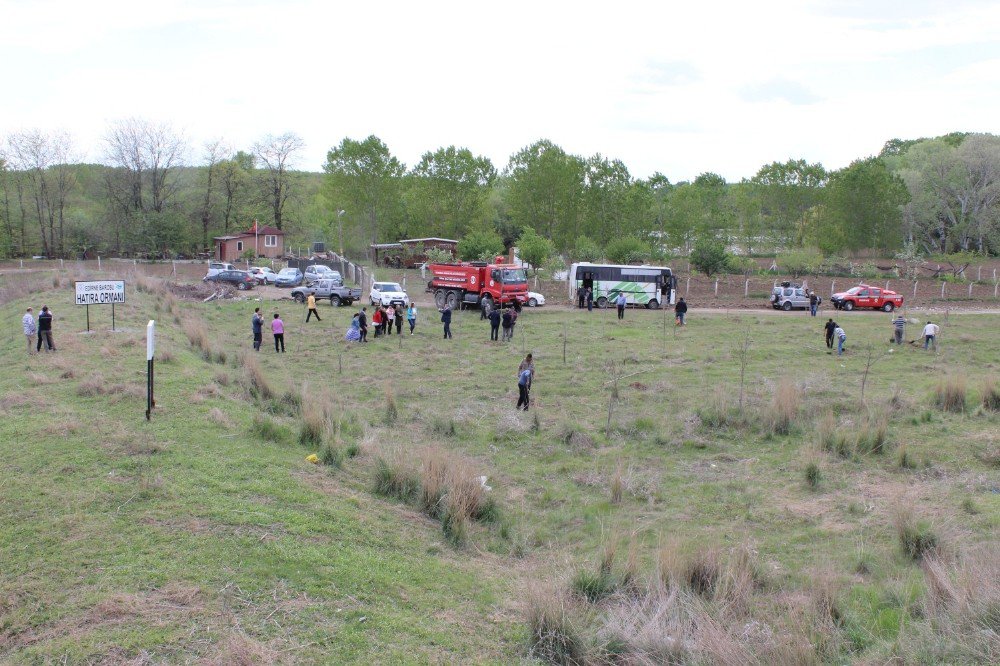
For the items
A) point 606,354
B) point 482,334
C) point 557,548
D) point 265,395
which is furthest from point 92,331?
point 557,548

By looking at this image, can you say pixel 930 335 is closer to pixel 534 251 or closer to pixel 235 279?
pixel 534 251

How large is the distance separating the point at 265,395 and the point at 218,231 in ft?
223

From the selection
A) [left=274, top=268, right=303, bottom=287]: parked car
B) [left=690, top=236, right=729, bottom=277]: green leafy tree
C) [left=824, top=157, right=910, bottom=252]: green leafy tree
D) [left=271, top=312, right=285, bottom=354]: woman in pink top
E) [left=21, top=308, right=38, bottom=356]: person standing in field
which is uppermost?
[left=824, top=157, right=910, bottom=252]: green leafy tree

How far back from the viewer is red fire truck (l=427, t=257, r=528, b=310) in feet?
122

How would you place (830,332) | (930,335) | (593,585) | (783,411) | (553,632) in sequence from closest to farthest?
(553,632)
(593,585)
(783,411)
(930,335)
(830,332)

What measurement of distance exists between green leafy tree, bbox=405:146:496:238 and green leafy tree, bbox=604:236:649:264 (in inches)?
712

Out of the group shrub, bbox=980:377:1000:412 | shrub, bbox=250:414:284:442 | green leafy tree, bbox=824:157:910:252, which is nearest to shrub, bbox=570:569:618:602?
shrub, bbox=250:414:284:442

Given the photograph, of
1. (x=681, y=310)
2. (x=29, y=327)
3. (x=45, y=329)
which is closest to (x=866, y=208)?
(x=681, y=310)

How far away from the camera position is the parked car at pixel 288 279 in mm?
50156

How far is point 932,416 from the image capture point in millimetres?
16984

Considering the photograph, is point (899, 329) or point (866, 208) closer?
point (899, 329)

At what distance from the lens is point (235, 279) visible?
47.8m

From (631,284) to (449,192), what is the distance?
35511mm

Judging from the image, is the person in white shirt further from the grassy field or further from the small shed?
the small shed
